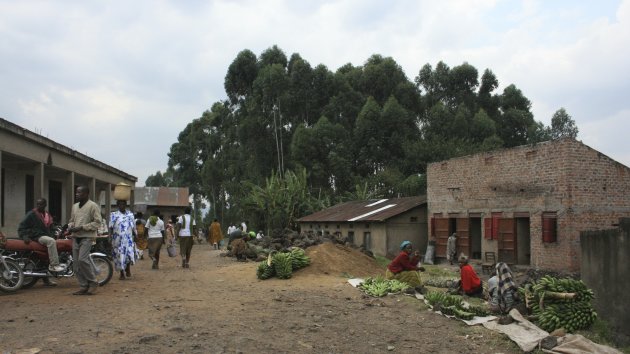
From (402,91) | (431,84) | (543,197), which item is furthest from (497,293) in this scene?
(431,84)

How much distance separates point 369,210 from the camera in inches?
1134

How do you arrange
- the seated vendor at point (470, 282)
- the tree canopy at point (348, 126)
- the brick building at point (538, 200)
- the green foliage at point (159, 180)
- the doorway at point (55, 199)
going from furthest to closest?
the green foliage at point (159, 180)
the tree canopy at point (348, 126)
the doorway at point (55, 199)
the brick building at point (538, 200)
the seated vendor at point (470, 282)

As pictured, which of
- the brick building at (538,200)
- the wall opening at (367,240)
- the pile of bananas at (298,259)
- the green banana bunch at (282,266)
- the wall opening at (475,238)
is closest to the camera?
the green banana bunch at (282,266)

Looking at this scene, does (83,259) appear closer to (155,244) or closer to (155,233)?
(155,233)

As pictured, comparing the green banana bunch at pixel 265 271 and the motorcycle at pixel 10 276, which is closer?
the motorcycle at pixel 10 276

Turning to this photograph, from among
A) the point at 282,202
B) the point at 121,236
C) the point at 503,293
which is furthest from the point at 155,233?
the point at 282,202

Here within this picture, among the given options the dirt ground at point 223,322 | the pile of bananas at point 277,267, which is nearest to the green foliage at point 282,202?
the pile of bananas at point 277,267

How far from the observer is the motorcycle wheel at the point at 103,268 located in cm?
1072

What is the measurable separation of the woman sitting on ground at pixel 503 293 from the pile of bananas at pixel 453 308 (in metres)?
0.23

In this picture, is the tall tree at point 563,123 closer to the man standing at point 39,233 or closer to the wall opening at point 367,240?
the wall opening at point 367,240

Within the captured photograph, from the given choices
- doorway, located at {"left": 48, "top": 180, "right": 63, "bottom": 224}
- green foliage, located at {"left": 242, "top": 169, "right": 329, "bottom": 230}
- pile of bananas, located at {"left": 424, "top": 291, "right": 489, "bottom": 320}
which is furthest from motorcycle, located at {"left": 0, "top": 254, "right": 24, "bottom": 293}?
green foliage, located at {"left": 242, "top": 169, "right": 329, "bottom": 230}

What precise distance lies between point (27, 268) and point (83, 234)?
1615 mm

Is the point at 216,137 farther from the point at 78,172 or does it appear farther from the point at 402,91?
the point at 78,172

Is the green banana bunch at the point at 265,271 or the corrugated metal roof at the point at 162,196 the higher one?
the corrugated metal roof at the point at 162,196
